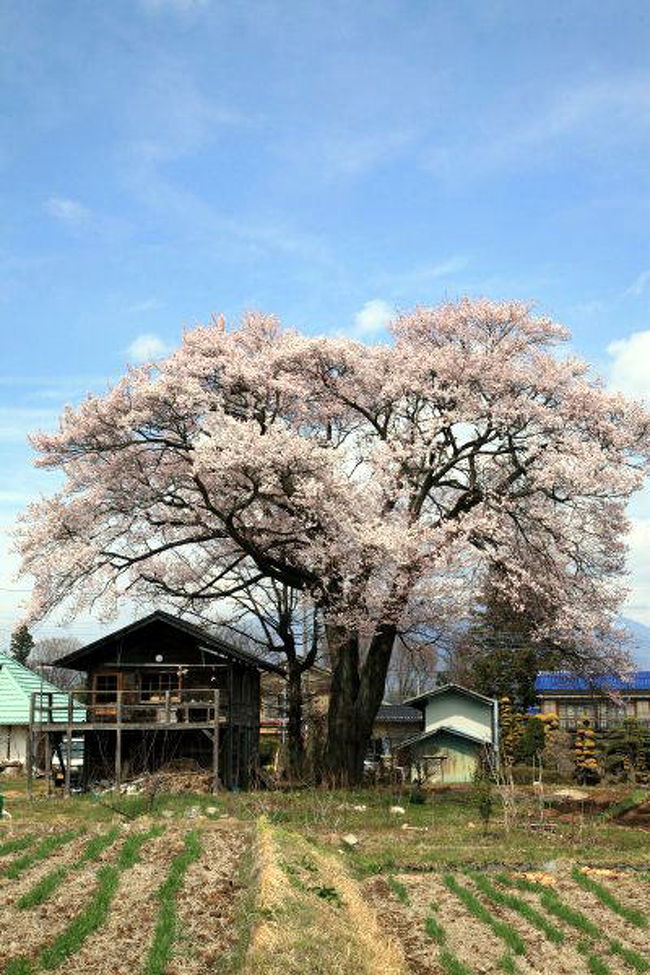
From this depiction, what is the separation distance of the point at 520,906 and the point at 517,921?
596 millimetres

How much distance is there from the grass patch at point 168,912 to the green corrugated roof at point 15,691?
23.4 meters

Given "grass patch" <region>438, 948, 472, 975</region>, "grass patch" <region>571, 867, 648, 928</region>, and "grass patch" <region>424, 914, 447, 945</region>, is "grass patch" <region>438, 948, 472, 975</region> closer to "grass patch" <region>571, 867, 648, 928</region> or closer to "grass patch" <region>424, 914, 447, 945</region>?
"grass patch" <region>424, 914, 447, 945</region>

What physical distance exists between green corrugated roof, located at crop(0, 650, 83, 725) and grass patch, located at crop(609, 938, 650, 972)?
94.3 ft

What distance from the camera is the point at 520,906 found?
503 inches

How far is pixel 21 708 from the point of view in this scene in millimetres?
39031

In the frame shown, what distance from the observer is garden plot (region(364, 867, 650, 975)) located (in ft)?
34.7

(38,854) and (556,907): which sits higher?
(38,854)

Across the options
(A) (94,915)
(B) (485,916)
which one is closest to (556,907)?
(B) (485,916)

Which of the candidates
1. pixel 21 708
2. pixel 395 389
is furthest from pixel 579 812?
pixel 21 708

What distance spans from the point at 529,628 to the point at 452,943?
56.4 ft

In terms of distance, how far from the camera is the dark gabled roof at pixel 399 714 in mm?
47438

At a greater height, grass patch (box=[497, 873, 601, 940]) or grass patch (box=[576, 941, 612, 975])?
grass patch (box=[497, 873, 601, 940])

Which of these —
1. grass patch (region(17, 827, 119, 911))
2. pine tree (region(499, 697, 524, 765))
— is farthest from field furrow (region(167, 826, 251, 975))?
pine tree (region(499, 697, 524, 765))

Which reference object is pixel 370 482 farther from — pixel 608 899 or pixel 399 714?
pixel 399 714
